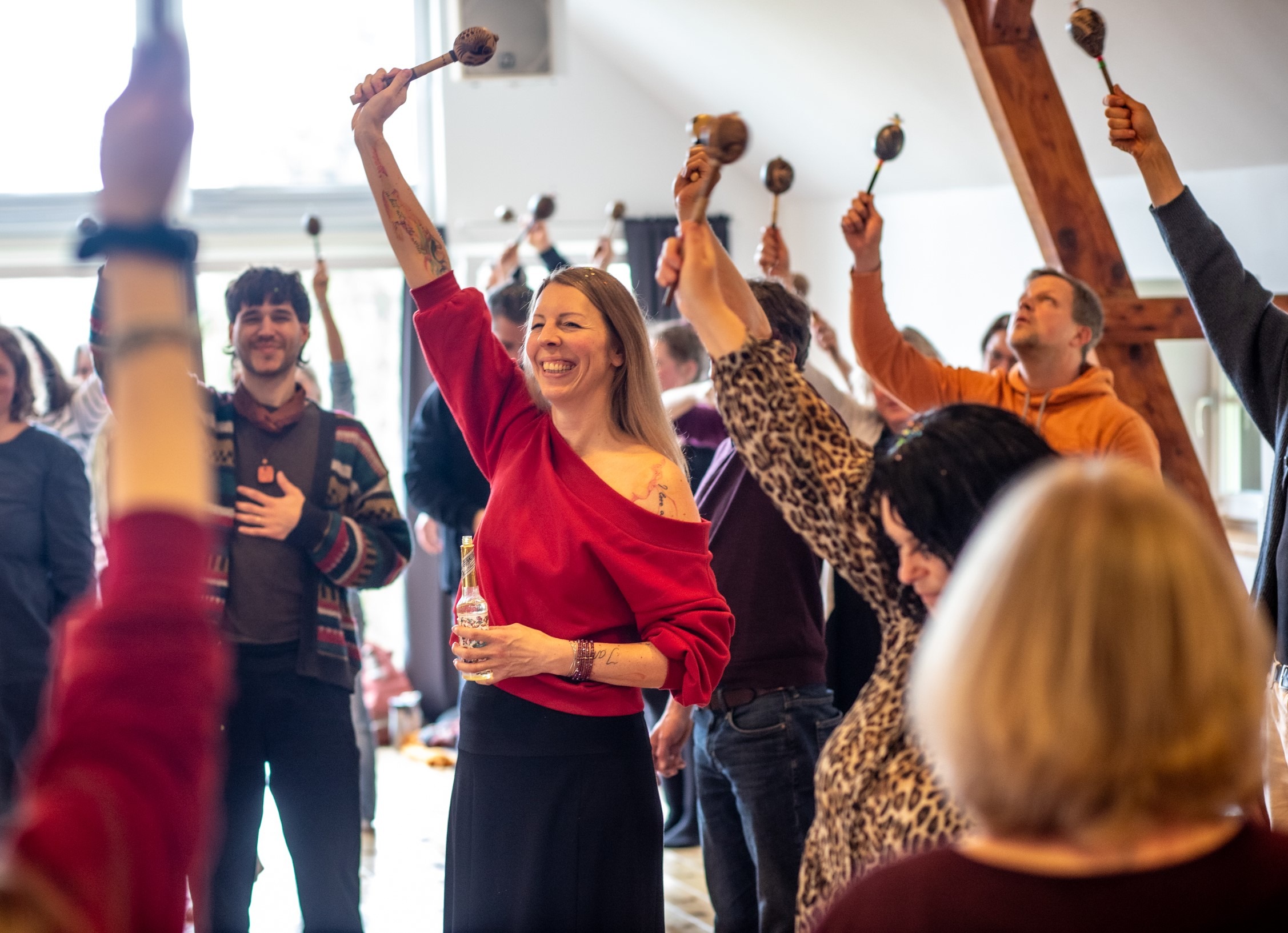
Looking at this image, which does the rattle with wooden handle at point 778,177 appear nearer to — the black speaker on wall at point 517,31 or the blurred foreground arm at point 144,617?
the blurred foreground arm at point 144,617

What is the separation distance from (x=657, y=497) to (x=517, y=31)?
3706 mm

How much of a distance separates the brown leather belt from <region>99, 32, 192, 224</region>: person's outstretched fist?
5.92 ft

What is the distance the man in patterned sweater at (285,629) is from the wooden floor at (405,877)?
2.22ft

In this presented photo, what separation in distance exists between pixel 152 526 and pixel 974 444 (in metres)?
0.84

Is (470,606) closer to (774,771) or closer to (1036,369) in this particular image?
(774,771)

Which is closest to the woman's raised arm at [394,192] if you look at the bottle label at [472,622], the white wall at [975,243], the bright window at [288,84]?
the bottle label at [472,622]

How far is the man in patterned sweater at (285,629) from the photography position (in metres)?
2.18

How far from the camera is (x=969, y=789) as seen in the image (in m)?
0.79

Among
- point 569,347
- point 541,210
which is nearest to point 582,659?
point 569,347

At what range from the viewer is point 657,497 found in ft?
5.85

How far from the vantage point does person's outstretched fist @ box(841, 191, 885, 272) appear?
2551 mm

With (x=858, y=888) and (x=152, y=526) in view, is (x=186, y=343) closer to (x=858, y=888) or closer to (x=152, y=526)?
(x=152, y=526)

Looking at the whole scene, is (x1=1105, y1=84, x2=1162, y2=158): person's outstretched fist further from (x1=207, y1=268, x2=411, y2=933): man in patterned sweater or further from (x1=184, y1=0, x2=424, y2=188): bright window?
(x1=184, y1=0, x2=424, y2=188): bright window

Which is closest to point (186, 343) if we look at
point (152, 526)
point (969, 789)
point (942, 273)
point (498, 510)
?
point (152, 526)
